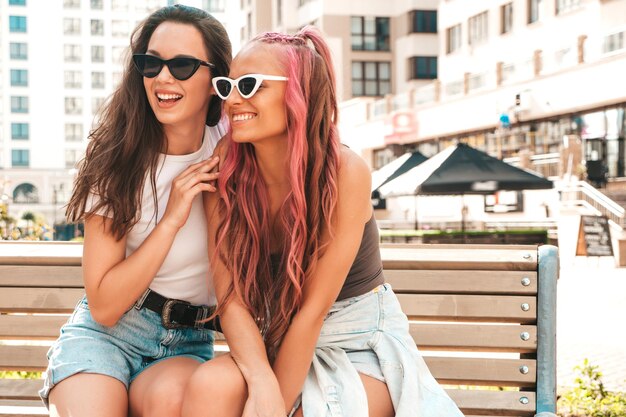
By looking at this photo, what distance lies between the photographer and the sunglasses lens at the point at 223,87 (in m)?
2.87

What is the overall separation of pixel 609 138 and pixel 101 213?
1232 inches

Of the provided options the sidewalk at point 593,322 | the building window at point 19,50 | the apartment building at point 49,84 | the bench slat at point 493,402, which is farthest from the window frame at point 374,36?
the bench slat at point 493,402

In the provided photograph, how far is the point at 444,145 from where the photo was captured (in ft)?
141

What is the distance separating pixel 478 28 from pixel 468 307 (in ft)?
134

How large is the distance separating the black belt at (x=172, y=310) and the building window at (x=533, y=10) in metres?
36.2

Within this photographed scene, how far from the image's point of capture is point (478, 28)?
140 ft

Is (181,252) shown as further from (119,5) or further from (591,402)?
(119,5)

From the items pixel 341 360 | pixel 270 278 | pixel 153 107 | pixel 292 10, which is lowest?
pixel 341 360

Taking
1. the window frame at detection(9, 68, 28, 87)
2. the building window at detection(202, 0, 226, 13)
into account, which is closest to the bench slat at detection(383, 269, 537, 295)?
the window frame at detection(9, 68, 28, 87)

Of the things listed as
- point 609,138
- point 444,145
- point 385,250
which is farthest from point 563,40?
point 385,250

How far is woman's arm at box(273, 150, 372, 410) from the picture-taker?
2.79m

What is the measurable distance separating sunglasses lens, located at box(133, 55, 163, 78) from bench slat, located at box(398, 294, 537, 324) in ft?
4.02

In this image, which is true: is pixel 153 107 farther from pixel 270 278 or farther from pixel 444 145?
pixel 444 145

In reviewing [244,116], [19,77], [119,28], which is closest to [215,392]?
[244,116]
